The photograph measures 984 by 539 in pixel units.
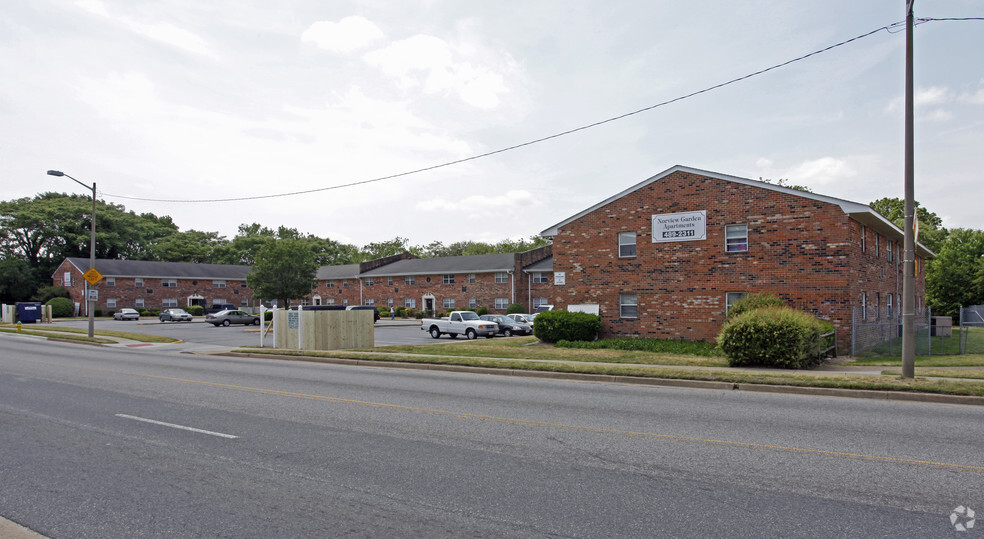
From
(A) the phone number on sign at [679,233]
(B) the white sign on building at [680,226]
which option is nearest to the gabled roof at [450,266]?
(B) the white sign on building at [680,226]

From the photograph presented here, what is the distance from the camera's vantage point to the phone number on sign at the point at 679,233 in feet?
75.8

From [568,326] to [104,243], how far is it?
7668cm

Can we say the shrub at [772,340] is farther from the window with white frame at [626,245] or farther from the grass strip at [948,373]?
the window with white frame at [626,245]

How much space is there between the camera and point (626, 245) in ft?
80.7

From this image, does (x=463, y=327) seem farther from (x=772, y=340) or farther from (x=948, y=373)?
(x=948, y=373)

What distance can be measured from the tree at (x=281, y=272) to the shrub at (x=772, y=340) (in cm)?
3638

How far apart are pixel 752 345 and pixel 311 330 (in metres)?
15.1

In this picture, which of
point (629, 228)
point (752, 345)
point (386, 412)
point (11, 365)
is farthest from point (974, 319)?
point (11, 365)

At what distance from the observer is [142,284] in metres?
68.3

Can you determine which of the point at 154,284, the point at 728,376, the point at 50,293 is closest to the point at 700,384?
the point at 728,376

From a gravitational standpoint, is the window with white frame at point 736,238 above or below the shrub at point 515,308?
above

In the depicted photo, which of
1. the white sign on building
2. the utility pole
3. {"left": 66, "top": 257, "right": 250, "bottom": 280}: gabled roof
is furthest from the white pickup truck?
{"left": 66, "top": 257, "right": 250, "bottom": 280}: gabled roof

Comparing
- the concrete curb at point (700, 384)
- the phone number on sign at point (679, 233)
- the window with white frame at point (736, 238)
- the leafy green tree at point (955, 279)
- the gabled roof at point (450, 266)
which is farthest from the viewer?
the gabled roof at point (450, 266)

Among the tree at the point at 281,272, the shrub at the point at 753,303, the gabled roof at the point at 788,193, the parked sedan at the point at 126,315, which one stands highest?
the gabled roof at the point at 788,193
